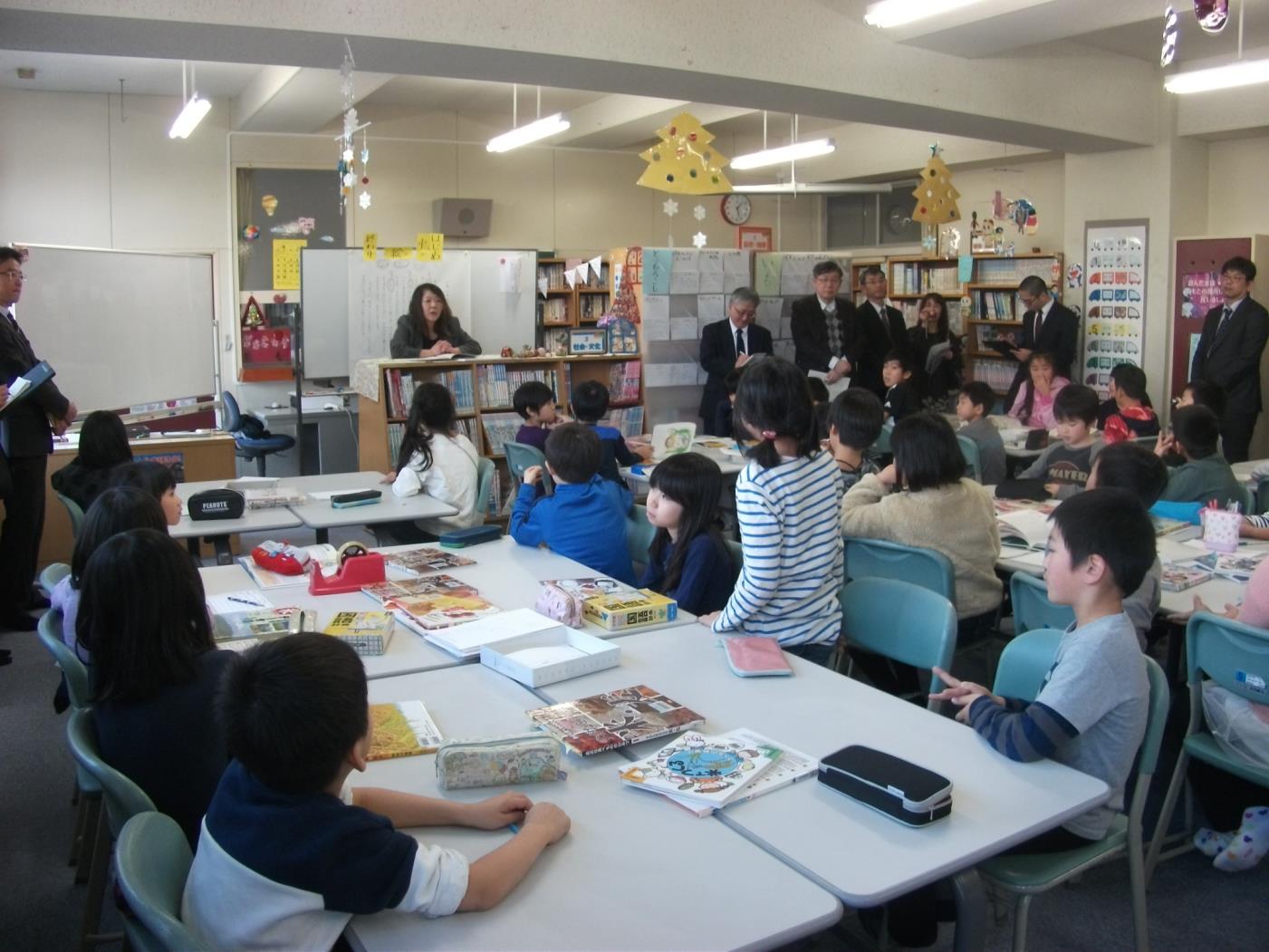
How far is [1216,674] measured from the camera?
2.68 m

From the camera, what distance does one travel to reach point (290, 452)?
9461mm

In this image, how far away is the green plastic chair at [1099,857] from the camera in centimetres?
202

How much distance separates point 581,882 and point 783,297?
7.38 metres

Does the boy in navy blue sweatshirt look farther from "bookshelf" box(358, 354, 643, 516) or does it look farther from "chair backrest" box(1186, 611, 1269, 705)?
"bookshelf" box(358, 354, 643, 516)

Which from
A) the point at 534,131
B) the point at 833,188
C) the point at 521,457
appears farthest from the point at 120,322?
the point at 833,188

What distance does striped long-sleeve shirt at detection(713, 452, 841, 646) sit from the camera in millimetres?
2736

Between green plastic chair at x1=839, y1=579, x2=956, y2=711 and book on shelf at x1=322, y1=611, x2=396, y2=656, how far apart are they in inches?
47.0

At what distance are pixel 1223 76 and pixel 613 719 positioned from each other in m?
5.98

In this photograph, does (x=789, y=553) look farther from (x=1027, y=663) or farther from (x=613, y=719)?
(x=613, y=719)

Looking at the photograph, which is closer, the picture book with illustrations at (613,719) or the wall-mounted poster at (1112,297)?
the picture book with illustrations at (613,719)

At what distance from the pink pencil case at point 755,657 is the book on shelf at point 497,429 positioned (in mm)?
4882

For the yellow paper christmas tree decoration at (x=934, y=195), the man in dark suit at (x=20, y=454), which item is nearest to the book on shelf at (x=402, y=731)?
the man in dark suit at (x=20, y=454)

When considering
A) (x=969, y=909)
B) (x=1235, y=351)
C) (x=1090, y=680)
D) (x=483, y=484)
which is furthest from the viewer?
(x=1235, y=351)

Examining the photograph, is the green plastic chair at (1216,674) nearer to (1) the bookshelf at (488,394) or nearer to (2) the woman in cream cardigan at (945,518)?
(2) the woman in cream cardigan at (945,518)
